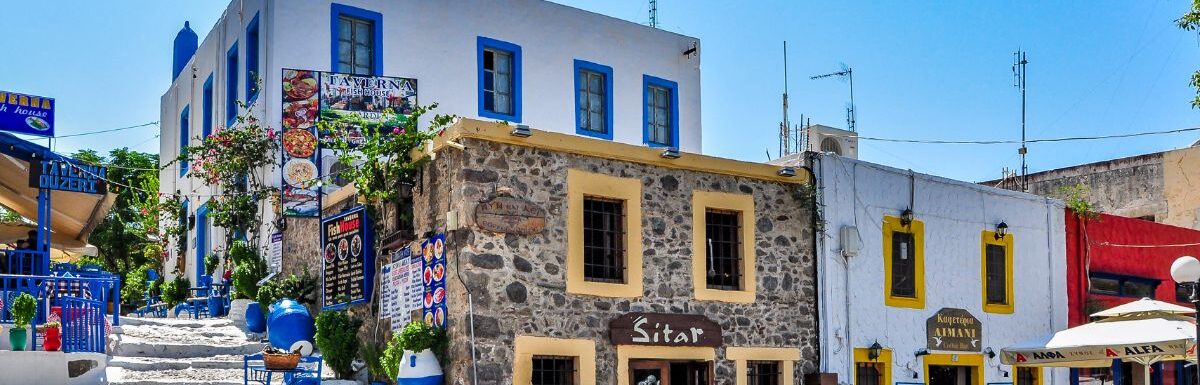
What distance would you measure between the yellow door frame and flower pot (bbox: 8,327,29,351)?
12.0 meters

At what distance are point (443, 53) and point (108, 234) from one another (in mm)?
16456

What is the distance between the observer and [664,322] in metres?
16.0

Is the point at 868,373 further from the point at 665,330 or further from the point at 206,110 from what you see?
the point at 206,110

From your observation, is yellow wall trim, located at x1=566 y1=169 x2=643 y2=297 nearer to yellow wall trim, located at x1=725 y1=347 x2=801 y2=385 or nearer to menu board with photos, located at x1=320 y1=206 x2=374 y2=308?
yellow wall trim, located at x1=725 y1=347 x2=801 y2=385

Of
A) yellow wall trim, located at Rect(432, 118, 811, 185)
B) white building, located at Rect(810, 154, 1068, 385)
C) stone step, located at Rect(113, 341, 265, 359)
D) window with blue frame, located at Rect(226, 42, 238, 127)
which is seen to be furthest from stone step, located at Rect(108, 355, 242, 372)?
white building, located at Rect(810, 154, 1068, 385)

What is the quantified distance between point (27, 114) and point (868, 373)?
11.7 meters

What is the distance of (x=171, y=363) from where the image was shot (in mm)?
16016

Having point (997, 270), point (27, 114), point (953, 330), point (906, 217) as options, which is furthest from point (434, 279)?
point (997, 270)

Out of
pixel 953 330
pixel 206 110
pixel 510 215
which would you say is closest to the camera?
pixel 510 215

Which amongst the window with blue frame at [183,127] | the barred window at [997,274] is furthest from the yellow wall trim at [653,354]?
the window with blue frame at [183,127]

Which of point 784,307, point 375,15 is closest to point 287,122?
point 375,15

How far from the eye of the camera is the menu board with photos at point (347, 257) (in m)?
16.8

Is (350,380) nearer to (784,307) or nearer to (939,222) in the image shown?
(784,307)

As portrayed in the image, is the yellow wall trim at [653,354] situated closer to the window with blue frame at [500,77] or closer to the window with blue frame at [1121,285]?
the window with blue frame at [500,77]
